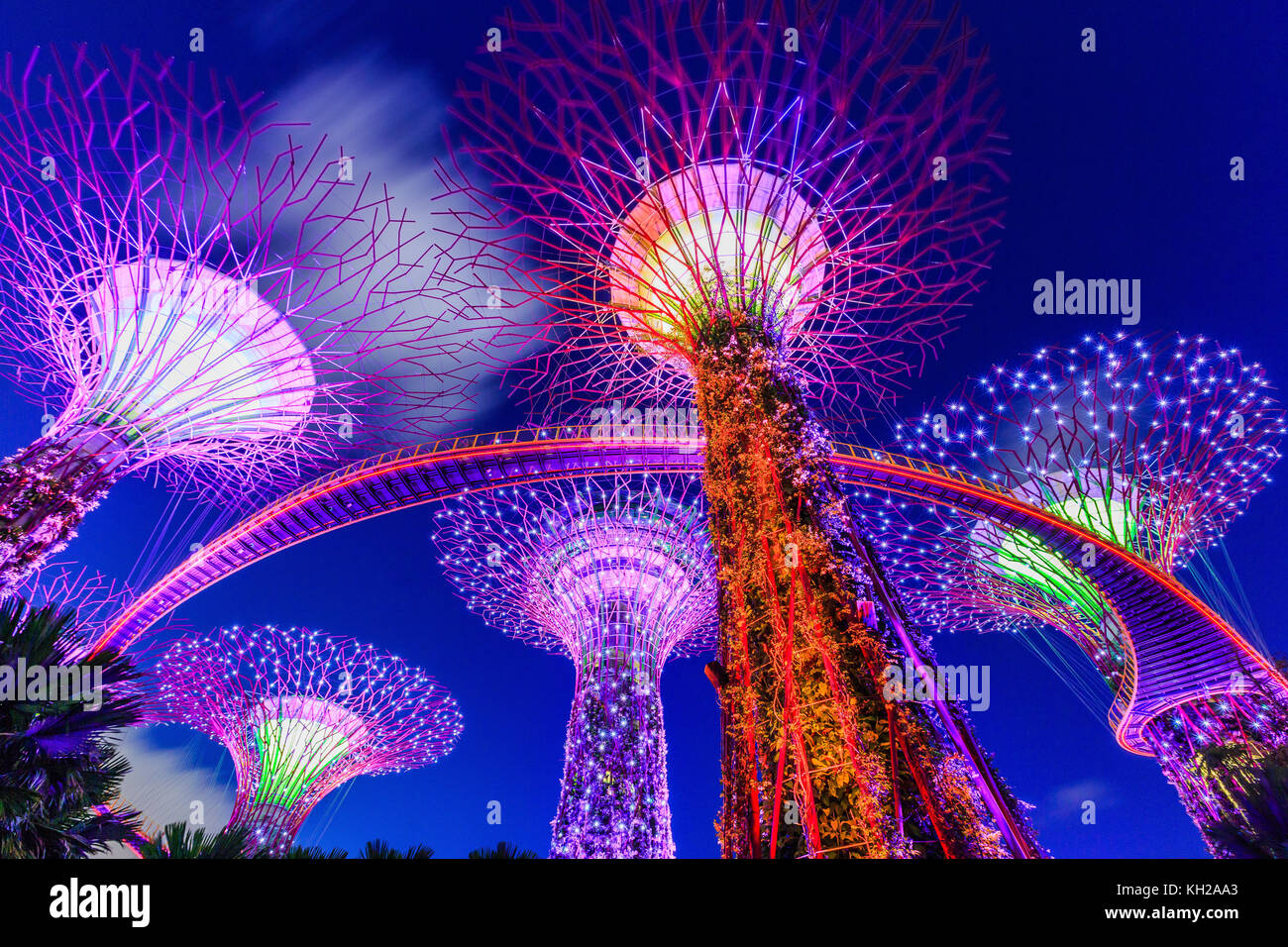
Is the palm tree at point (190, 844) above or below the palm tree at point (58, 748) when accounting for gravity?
below

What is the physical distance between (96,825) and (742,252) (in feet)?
32.1

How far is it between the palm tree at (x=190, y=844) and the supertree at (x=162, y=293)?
4.03 m

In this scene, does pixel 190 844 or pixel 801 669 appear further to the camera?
pixel 801 669

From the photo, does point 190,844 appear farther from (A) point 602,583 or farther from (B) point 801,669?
(A) point 602,583

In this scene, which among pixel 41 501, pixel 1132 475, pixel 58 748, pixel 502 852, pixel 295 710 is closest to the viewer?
pixel 58 748

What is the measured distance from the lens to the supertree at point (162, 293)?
7801 mm

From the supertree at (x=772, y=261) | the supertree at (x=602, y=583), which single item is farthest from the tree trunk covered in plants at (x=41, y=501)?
the supertree at (x=602, y=583)

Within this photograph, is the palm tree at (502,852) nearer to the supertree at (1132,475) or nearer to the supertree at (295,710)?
the supertree at (1132,475)

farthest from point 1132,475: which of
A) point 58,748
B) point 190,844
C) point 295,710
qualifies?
point 295,710

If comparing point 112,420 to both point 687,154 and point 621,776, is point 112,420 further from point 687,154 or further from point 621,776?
point 621,776

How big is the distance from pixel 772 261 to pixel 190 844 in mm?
9215

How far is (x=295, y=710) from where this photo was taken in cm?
1931

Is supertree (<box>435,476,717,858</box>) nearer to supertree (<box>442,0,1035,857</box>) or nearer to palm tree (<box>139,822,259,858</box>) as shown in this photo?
supertree (<box>442,0,1035,857</box>)

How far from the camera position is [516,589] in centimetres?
1795
